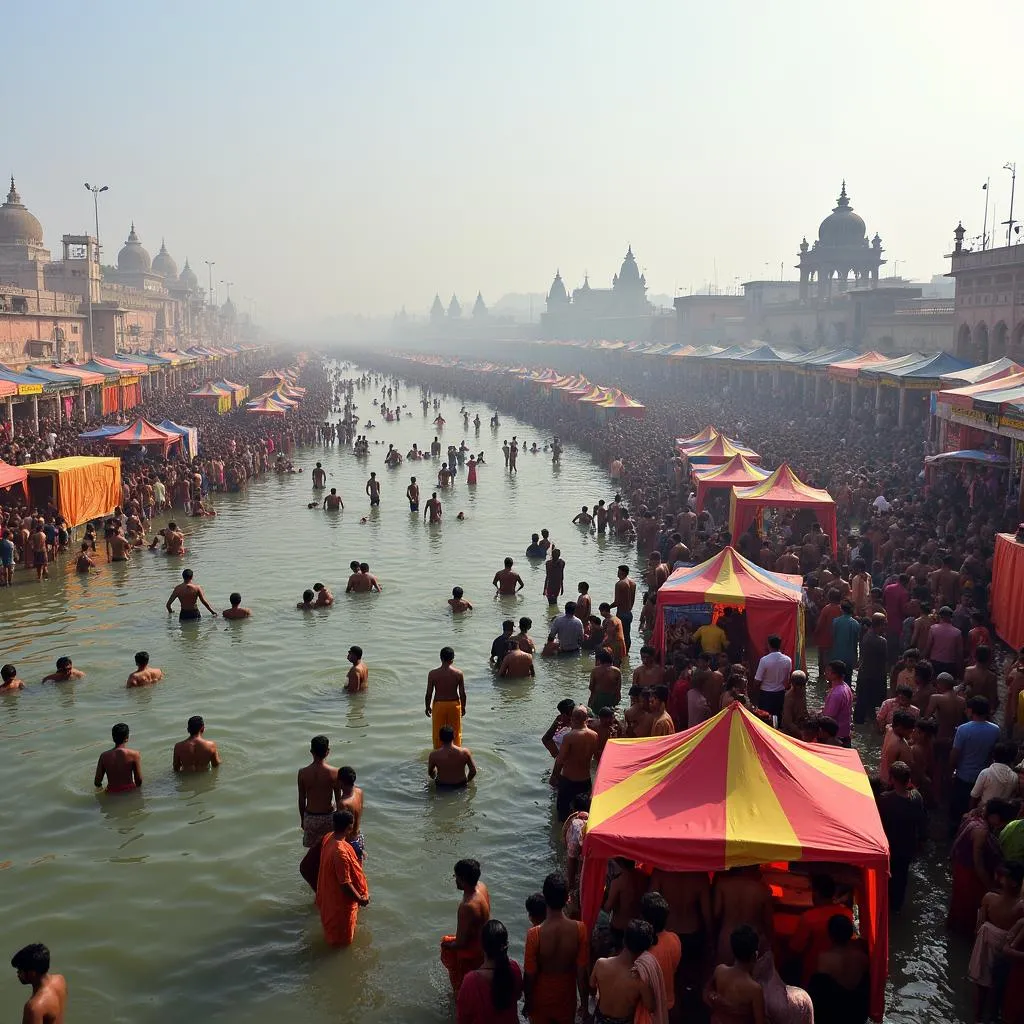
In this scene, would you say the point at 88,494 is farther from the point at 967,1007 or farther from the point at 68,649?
the point at 967,1007

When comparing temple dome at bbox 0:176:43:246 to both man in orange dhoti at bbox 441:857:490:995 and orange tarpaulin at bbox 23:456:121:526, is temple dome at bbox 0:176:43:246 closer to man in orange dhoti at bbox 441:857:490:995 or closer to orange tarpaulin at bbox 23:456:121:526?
orange tarpaulin at bbox 23:456:121:526

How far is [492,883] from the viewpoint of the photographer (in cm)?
759

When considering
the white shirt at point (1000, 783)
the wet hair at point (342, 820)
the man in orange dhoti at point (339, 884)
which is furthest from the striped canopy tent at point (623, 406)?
the wet hair at point (342, 820)

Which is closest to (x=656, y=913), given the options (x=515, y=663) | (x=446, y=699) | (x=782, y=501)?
(x=446, y=699)

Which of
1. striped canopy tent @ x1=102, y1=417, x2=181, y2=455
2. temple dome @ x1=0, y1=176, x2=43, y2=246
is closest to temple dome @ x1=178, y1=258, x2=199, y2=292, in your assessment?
temple dome @ x1=0, y1=176, x2=43, y2=246

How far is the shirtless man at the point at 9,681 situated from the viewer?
11422 millimetres

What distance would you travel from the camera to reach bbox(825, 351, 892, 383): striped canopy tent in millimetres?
30562

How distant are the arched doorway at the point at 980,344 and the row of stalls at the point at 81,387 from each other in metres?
28.0

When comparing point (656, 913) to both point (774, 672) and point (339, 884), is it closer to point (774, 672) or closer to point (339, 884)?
point (339, 884)

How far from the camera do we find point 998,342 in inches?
1209

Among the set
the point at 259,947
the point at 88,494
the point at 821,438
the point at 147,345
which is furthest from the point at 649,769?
the point at 147,345

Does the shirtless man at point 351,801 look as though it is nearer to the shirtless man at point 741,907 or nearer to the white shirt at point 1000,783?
the shirtless man at point 741,907

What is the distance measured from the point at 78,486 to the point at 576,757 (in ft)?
48.5

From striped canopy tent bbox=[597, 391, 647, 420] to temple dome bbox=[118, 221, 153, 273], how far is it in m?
65.9
